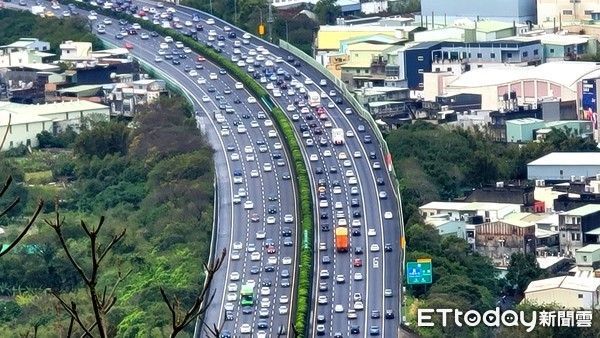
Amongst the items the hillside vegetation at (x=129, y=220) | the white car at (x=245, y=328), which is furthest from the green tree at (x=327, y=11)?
the white car at (x=245, y=328)

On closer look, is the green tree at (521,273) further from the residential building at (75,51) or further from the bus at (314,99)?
the residential building at (75,51)

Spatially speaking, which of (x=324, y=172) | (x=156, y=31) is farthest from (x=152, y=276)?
(x=156, y=31)

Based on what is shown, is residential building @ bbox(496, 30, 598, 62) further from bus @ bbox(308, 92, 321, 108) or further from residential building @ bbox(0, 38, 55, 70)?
residential building @ bbox(0, 38, 55, 70)

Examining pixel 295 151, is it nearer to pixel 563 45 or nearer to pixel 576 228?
pixel 576 228

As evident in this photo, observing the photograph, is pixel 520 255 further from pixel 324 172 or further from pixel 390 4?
pixel 390 4

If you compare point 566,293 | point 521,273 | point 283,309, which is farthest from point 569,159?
point 283,309
